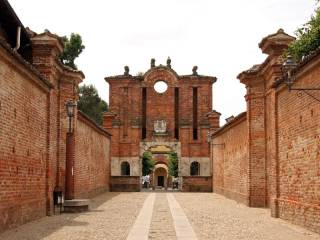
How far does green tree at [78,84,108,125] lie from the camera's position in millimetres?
58728

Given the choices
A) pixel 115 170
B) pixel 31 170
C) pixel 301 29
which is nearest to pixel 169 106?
pixel 115 170

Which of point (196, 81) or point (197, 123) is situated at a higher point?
point (196, 81)

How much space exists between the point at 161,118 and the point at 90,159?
1844 cm

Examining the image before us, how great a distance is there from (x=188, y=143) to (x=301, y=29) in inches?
1109

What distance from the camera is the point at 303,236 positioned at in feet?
37.5

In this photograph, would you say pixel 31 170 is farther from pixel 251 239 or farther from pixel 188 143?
pixel 188 143

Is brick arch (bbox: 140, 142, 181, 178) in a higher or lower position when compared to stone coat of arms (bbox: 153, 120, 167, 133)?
lower

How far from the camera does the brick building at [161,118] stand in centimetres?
4485

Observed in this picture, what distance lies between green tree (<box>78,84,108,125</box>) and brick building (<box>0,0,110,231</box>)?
112 feet

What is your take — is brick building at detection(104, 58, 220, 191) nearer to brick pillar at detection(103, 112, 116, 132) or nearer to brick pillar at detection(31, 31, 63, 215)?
brick pillar at detection(103, 112, 116, 132)

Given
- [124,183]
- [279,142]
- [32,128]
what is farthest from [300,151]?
[124,183]

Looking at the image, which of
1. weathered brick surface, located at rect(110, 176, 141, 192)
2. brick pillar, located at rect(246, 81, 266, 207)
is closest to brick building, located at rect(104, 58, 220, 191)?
weathered brick surface, located at rect(110, 176, 141, 192)

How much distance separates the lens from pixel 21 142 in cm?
1372

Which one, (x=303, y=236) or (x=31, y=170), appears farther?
(x=31, y=170)
